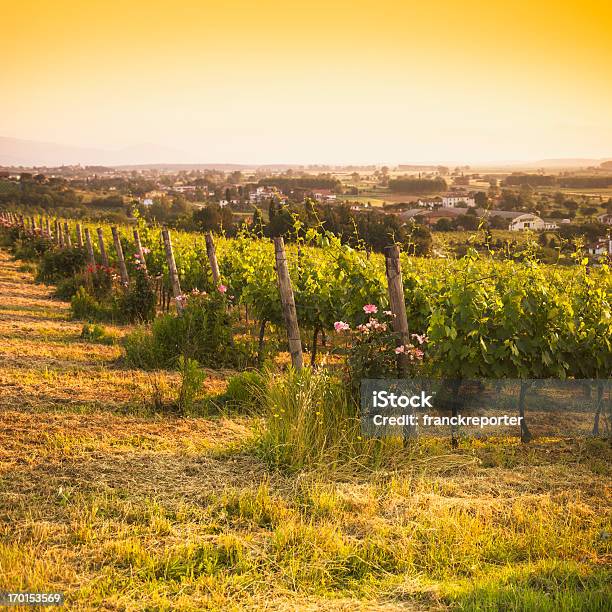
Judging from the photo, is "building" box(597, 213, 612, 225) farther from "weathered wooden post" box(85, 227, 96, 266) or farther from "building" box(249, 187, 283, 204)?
"weathered wooden post" box(85, 227, 96, 266)

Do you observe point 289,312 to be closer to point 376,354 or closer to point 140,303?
point 376,354

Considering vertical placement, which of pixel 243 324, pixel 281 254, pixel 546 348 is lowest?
pixel 243 324

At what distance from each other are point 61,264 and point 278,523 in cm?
1542

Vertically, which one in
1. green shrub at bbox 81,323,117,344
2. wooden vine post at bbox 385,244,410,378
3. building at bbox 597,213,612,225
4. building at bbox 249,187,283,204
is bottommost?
green shrub at bbox 81,323,117,344

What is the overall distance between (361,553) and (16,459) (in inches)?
116

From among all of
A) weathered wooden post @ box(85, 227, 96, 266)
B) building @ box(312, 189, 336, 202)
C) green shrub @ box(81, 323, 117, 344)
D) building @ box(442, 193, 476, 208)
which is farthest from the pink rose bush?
building @ box(442, 193, 476, 208)

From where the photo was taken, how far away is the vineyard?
3.48 metres

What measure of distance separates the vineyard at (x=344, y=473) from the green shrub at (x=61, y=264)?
384 inches

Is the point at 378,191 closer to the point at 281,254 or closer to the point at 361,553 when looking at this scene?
the point at 281,254

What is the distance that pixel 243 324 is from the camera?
1268cm

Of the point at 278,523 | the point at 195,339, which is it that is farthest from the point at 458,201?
the point at 278,523

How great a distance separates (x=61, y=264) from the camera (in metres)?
17.8

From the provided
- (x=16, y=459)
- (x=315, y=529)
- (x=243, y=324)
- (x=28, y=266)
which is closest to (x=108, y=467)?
(x=16, y=459)

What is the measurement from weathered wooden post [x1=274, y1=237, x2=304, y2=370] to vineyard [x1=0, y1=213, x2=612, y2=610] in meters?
0.03
